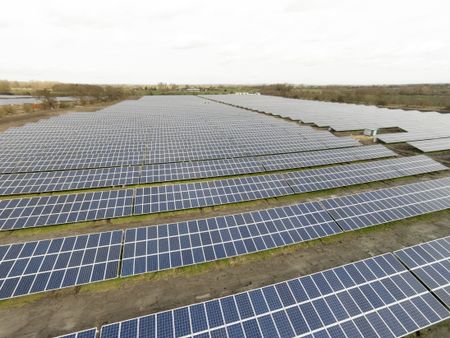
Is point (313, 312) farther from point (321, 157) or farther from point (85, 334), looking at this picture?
point (321, 157)

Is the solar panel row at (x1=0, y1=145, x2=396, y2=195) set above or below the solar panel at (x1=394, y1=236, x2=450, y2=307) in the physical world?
above

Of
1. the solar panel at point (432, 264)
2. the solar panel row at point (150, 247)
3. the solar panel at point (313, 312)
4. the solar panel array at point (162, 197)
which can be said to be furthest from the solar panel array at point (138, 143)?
the solar panel at point (313, 312)

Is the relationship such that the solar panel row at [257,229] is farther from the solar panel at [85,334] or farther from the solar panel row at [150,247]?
the solar panel at [85,334]

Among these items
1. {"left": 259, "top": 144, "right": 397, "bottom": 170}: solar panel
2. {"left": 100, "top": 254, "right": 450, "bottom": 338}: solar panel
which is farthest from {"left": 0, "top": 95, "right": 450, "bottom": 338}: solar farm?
{"left": 259, "top": 144, "right": 397, "bottom": 170}: solar panel

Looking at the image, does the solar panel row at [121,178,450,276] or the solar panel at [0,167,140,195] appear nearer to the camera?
the solar panel row at [121,178,450,276]

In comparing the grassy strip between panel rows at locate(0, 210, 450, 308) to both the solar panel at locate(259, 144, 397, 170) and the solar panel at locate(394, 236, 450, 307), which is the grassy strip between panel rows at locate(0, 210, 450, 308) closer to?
the solar panel at locate(394, 236, 450, 307)

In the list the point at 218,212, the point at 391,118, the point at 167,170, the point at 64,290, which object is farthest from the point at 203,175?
the point at 391,118

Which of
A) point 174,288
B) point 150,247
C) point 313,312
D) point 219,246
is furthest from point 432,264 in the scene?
point 150,247
